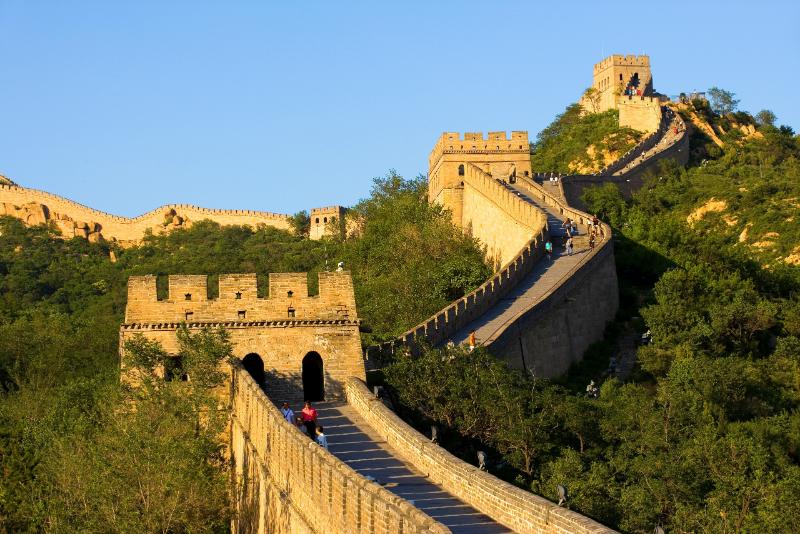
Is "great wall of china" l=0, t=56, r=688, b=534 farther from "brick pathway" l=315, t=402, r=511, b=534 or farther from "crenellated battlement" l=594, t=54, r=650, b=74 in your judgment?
"crenellated battlement" l=594, t=54, r=650, b=74

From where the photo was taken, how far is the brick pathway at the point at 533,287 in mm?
36188

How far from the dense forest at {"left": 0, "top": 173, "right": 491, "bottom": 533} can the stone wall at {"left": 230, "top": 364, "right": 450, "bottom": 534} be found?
1.81ft

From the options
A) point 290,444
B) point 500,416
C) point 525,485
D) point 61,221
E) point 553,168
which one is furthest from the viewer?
point 61,221

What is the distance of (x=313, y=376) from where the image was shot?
1112 inches

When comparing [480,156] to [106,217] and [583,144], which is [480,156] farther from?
[106,217]

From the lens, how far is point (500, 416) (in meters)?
26.8

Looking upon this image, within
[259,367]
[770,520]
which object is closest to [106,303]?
[259,367]

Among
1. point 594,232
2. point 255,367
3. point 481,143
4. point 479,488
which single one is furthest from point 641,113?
point 479,488

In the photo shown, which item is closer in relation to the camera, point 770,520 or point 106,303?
point 770,520

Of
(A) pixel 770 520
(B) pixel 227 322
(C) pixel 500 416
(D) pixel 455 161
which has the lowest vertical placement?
(A) pixel 770 520

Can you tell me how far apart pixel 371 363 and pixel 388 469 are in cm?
812

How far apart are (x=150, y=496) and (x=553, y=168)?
53141 mm

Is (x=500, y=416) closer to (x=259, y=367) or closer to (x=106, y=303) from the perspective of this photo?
(x=259, y=367)

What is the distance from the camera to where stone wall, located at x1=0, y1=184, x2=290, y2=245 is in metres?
97.8
